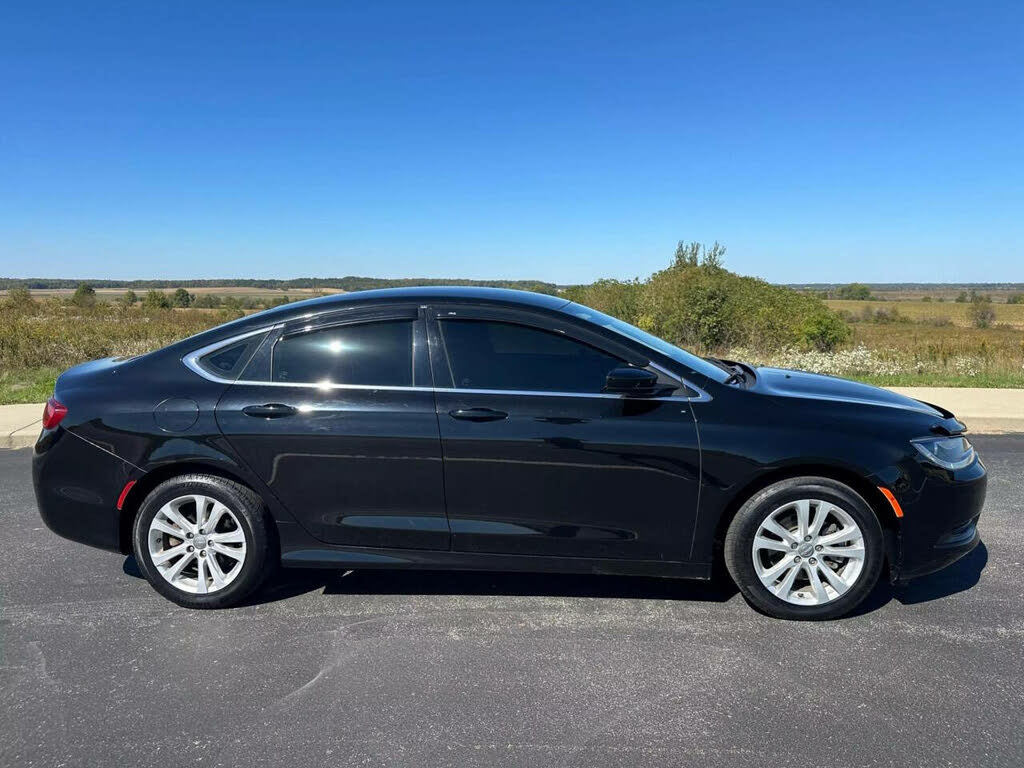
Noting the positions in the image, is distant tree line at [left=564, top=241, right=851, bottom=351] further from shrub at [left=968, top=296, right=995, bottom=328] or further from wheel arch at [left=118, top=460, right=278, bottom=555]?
shrub at [left=968, top=296, right=995, bottom=328]

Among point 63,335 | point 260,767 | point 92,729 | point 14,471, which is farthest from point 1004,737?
point 63,335

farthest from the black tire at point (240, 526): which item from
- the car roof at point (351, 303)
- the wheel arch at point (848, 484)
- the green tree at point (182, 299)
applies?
the green tree at point (182, 299)

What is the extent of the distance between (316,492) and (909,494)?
115 inches

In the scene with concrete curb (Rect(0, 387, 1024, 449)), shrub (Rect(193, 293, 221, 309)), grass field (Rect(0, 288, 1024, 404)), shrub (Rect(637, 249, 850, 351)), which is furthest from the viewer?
shrub (Rect(193, 293, 221, 309))

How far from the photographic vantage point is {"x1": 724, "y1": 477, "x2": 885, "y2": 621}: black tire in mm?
3285

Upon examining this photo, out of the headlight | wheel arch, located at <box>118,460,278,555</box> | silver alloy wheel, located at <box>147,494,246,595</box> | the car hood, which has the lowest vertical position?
silver alloy wheel, located at <box>147,494,246,595</box>

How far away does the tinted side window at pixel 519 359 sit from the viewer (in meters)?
3.44

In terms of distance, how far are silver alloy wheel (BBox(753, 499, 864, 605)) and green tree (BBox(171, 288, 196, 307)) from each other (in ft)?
112

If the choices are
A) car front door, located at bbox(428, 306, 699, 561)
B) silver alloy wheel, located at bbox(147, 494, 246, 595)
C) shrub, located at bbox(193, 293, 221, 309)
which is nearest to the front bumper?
car front door, located at bbox(428, 306, 699, 561)

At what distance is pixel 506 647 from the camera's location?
3176mm

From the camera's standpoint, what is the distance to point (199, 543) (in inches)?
139

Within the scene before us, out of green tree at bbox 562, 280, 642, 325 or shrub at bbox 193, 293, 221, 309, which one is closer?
green tree at bbox 562, 280, 642, 325

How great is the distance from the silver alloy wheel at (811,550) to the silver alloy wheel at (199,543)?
8.74ft

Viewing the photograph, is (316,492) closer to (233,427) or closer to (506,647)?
(233,427)
